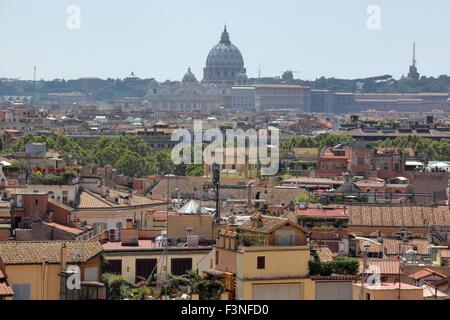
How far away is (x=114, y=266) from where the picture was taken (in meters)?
17.3

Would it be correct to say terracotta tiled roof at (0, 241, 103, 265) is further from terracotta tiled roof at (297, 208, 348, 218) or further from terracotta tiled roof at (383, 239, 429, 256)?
terracotta tiled roof at (297, 208, 348, 218)

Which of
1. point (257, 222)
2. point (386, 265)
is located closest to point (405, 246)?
point (386, 265)

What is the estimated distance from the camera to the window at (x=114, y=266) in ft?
55.2

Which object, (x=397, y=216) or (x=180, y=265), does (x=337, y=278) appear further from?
(x=397, y=216)

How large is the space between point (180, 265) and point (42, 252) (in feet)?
10.7

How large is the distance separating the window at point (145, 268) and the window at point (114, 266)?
0.17 m

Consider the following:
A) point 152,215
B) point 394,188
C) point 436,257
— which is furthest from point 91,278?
point 394,188

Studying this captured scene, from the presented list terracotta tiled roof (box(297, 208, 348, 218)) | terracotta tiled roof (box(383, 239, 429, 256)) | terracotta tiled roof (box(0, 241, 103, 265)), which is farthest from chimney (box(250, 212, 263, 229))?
terracotta tiled roof (box(297, 208, 348, 218))

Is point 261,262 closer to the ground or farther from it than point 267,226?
closer to the ground

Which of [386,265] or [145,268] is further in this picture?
[386,265]

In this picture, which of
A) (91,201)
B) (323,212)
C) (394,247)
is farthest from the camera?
(91,201)

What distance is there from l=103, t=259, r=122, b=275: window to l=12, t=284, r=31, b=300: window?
2750 mm
